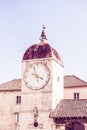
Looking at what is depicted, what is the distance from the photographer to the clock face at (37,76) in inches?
1342

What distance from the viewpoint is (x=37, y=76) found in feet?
112

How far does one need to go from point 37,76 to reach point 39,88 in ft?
4.00

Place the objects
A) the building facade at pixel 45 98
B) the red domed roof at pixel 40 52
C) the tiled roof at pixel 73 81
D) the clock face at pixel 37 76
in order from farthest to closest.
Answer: the tiled roof at pixel 73 81 → the red domed roof at pixel 40 52 → the clock face at pixel 37 76 → the building facade at pixel 45 98

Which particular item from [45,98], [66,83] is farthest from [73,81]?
[45,98]

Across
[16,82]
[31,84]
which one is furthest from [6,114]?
[31,84]

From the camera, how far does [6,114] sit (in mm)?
44281

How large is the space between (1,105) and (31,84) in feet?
39.2

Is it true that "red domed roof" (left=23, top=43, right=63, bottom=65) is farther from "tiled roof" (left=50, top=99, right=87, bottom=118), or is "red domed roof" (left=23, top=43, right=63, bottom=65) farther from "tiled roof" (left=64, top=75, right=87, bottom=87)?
"tiled roof" (left=64, top=75, right=87, bottom=87)

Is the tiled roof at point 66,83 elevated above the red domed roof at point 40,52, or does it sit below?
below

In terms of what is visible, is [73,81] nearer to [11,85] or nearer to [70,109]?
[11,85]

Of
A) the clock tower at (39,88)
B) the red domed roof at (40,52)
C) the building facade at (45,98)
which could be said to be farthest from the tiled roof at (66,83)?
the clock tower at (39,88)

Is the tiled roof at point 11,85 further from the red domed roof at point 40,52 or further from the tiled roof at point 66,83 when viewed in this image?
the red domed roof at point 40,52

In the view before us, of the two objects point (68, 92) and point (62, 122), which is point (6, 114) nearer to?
point (68, 92)

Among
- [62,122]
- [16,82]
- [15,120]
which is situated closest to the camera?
[62,122]
